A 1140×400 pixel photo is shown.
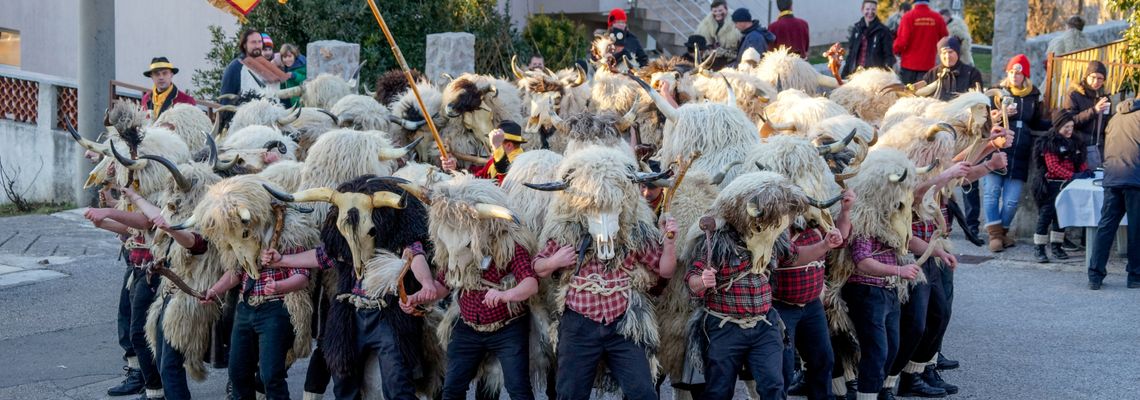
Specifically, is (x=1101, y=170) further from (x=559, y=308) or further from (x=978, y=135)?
(x=559, y=308)

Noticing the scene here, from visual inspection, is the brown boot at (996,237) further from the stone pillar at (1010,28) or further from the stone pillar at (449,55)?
the stone pillar at (449,55)

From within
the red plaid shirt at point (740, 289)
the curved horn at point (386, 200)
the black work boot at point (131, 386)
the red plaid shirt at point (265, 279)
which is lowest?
the black work boot at point (131, 386)

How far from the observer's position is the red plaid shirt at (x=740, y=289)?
6047mm

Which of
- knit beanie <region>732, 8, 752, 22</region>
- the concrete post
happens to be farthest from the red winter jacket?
the concrete post

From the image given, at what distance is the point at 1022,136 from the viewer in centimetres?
1207

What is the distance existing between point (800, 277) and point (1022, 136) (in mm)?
6630

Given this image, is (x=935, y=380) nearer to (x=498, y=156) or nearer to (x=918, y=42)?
(x=498, y=156)

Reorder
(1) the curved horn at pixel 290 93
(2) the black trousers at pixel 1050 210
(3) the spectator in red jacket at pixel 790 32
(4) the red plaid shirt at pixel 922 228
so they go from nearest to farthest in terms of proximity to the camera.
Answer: (4) the red plaid shirt at pixel 922 228
(1) the curved horn at pixel 290 93
(2) the black trousers at pixel 1050 210
(3) the spectator in red jacket at pixel 790 32

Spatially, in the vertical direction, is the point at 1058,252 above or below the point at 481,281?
below

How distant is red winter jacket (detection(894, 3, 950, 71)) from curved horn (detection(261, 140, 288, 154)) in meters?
8.39

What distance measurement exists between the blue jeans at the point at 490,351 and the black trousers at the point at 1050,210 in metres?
7.22

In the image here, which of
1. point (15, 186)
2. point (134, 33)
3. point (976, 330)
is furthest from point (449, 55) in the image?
point (134, 33)

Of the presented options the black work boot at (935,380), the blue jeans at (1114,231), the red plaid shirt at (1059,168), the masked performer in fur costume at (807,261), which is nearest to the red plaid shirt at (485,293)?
the masked performer in fur costume at (807,261)

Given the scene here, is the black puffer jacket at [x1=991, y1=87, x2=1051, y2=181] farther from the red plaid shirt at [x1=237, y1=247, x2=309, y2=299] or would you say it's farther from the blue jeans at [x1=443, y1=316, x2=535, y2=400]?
the red plaid shirt at [x1=237, y1=247, x2=309, y2=299]
